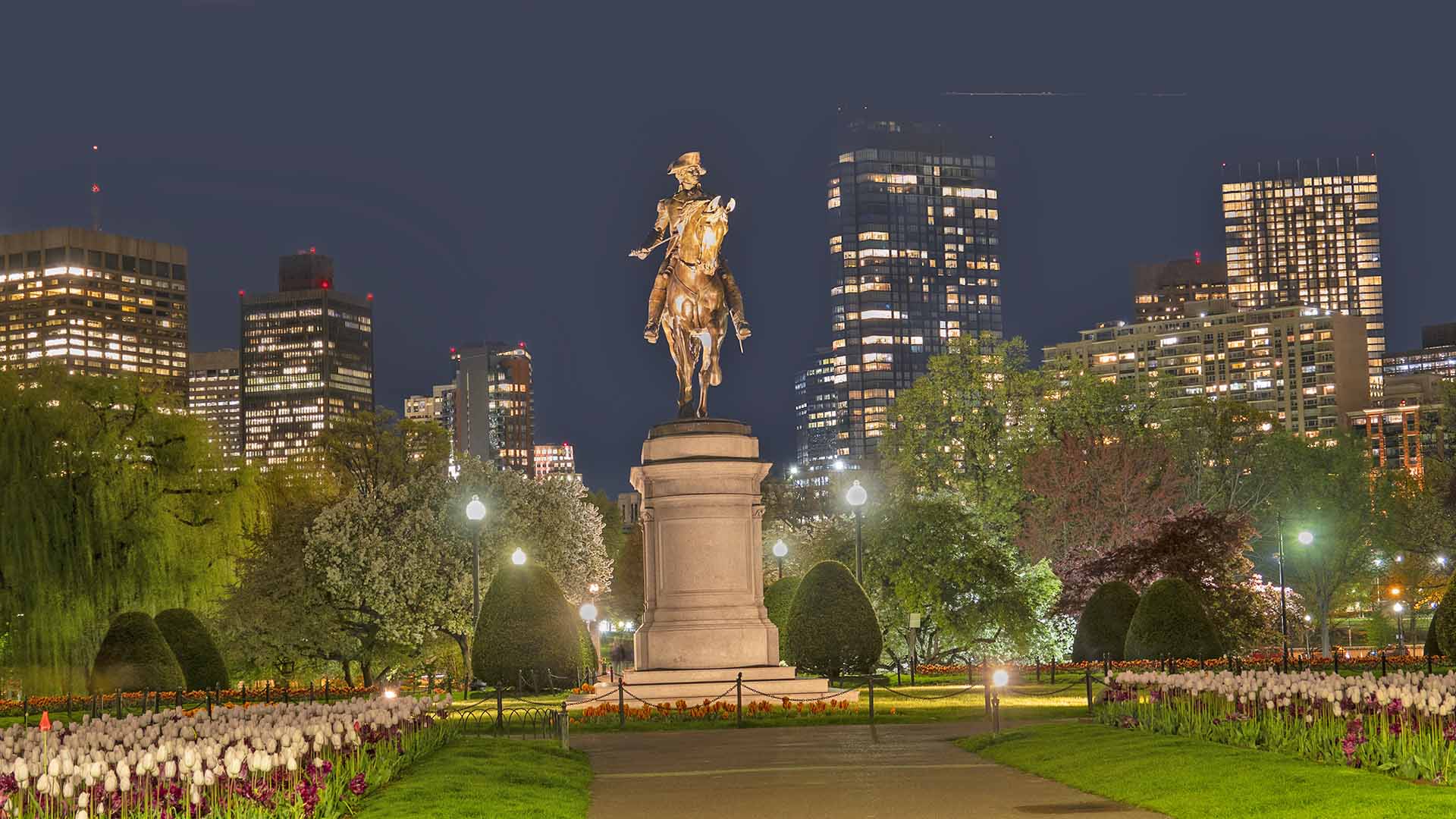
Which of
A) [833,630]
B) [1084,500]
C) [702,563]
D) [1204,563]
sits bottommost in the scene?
[833,630]

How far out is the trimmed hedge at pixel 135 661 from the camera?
4031 cm

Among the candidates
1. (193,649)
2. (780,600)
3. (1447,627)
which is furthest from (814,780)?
(780,600)

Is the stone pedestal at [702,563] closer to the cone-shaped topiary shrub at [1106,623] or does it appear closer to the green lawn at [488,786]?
the green lawn at [488,786]

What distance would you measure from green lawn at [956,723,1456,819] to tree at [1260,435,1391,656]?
72.6 m

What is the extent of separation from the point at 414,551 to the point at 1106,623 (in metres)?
24.7

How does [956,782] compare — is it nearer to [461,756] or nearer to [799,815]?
[799,815]

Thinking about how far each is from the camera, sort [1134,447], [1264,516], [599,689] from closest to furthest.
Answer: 1. [599,689]
2. [1134,447]
3. [1264,516]

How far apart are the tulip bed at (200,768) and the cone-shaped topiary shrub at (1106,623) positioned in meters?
32.7

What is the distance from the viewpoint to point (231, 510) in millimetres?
54219

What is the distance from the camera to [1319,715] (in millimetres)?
21297

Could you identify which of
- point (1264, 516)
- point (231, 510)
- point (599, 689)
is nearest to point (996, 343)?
point (1264, 516)

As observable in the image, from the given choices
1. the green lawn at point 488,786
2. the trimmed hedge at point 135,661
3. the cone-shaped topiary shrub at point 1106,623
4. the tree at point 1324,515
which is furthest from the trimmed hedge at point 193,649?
the tree at point 1324,515

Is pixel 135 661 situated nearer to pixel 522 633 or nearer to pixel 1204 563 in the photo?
pixel 522 633

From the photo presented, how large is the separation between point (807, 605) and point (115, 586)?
67.8 ft
